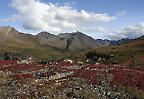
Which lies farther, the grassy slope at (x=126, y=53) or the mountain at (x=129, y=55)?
the grassy slope at (x=126, y=53)

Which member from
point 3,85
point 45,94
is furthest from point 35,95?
point 3,85

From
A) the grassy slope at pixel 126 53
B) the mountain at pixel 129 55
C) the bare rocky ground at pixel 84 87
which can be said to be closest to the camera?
the bare rocky ground at pixel 84 87

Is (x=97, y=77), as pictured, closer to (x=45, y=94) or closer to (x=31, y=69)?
(x=45, y=94)

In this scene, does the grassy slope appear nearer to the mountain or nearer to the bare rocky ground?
the mountain

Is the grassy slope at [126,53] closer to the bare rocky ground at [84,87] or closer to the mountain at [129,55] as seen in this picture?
the mountain at [129,55]

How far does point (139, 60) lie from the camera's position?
80.3 metres

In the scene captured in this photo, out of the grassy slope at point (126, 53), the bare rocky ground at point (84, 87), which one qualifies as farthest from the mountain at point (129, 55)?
the bare rocky ground at point (84, 87)

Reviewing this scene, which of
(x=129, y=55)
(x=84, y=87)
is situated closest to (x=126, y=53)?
(x=129, y=55)

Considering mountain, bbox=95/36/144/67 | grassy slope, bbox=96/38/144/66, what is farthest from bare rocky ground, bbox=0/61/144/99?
grassy slope, bbox=96/38/144/66

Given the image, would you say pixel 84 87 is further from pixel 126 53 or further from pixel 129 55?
pixel 126 53

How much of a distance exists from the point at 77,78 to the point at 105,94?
343 inches

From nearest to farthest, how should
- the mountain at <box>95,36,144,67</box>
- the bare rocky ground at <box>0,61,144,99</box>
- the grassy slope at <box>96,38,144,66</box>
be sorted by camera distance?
the bare rocky ground at <box>0,61,144,99</box>
the mountain at <box>95,36,144,67</box>
the grassy slope at <box>96,38,144,66</box>

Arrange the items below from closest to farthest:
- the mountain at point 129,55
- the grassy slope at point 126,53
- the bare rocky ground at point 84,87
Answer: the bare rocky ground at point 84,87
the mountain at point 129,55
the grassy slope at point 126,53

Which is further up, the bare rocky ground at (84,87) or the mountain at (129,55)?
the mountain at (129,55)
